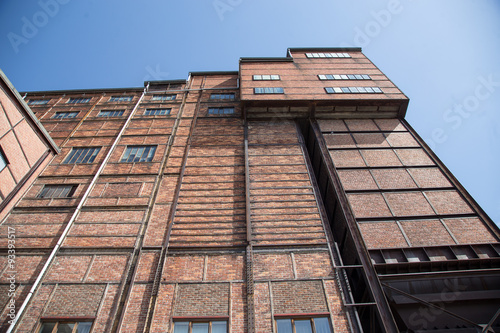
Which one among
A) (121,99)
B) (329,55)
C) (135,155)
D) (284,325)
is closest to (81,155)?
(135,155)

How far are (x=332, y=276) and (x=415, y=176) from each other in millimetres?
6629

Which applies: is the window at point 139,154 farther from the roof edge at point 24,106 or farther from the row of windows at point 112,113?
the row of windows at point 112,113

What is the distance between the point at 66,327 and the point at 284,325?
6.38 metres

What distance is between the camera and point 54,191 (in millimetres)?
12289

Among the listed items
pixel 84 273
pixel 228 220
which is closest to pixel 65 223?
pixel 84 273

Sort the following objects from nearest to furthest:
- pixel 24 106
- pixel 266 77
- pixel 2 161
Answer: pixel 2 161
pixel 24 106
pixel 266 77

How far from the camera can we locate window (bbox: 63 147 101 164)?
14.0 meters

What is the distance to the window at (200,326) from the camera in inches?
301

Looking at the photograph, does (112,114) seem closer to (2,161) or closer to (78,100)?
(78,100)

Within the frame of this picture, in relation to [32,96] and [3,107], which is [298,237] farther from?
[32,96]

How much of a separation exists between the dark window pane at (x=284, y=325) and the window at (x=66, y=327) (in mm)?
5484

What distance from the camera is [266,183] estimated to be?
12.2 meters

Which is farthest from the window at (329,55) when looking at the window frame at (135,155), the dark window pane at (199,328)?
the dark window pane at (199,328)

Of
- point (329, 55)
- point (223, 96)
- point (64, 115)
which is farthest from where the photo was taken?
point (329, 55)
